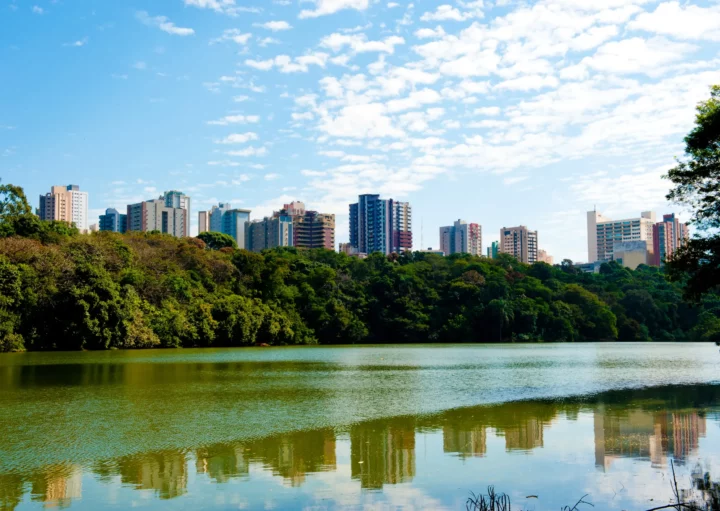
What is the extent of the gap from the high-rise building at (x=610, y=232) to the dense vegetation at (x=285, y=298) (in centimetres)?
7551

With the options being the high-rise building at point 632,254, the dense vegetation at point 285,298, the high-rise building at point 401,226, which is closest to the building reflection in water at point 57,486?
the dense vegetation at point 285,298

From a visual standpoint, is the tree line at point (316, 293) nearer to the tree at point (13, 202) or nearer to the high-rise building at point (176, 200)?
the tree at point (13, 202)

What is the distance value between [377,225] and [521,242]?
133ft

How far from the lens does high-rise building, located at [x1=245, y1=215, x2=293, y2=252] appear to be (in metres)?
146

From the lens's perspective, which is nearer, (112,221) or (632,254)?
(632,254)

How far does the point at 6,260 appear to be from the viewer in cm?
4341

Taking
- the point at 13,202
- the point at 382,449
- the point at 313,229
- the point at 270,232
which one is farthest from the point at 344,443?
the point at 313,229

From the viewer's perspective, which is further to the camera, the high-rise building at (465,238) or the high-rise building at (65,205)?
the high-rise building at (465,238)

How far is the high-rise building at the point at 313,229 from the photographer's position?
150m

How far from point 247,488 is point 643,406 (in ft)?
39.0

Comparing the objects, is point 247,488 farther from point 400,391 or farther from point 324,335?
point 324,335

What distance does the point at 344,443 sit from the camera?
12086 millimetres

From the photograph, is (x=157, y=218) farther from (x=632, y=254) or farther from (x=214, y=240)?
(x=632, y=254)

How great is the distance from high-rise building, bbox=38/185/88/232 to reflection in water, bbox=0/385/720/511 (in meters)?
162
